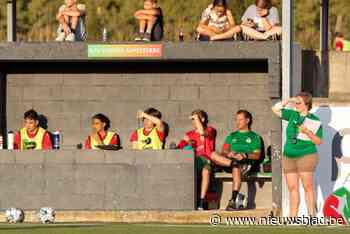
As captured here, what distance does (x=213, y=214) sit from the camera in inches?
877

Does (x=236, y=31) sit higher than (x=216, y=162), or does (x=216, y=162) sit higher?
(x=236, y=31)

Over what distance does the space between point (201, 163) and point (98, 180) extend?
1663 millimetres

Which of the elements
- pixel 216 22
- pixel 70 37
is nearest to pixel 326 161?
pixel 216 22

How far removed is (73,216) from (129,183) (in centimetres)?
105

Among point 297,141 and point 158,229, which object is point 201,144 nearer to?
point 297,141

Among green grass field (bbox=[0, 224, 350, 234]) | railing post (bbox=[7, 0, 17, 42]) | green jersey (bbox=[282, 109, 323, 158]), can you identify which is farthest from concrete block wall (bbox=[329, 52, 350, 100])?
green grass field (bbox=[0, 224, 350, 234])

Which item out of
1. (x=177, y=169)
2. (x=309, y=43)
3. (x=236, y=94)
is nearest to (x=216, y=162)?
(x=177, y=169)

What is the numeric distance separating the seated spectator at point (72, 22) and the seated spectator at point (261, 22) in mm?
2870

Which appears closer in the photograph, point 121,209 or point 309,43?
point 121,209

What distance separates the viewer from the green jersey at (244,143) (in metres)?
23.1

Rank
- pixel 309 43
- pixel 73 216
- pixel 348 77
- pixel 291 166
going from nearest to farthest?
1. pixel 291 166
2. pixel 73 216
3. pixel 348 77
4. pixel 309 43

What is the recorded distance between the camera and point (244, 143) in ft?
76.0

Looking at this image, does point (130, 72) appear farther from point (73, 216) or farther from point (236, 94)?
Answer: point (73, 216)

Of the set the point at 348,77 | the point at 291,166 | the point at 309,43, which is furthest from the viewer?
the point at 309,43
